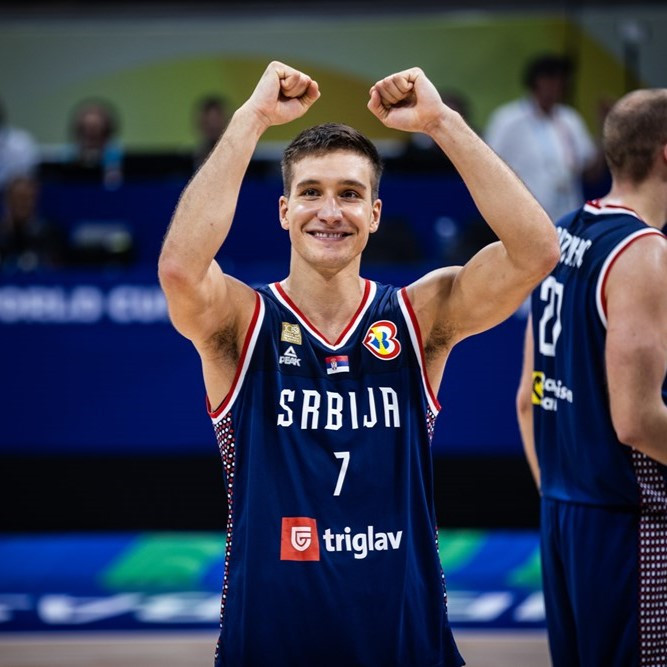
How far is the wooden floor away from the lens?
5281 mm

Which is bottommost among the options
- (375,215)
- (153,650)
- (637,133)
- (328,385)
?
(153,650)

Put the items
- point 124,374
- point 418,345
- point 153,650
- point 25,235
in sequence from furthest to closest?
point 25,235 < point 124,374 < point 153,650 < point 418,345

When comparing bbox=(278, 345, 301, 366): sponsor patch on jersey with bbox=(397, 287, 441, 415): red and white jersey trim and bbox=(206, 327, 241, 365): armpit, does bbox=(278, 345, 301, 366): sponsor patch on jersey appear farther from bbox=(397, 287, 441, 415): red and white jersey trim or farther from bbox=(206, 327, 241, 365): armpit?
bbox=(397, 287, 441, 415): red and white jersey trim

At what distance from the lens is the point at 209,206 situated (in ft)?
9.40

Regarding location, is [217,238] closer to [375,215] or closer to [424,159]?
[375,215]

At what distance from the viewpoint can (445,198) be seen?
767cm

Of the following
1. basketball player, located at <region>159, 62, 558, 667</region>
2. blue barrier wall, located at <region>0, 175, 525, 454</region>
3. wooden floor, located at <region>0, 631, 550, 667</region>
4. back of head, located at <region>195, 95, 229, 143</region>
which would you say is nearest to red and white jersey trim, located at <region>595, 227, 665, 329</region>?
basketball player, located at <region>159, 62, 558, 667</region>

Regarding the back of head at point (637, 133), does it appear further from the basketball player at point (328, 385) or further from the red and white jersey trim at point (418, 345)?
the red and white jersey trim at point (418, 345)

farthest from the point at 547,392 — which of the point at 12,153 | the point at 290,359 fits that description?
the point at 12,153

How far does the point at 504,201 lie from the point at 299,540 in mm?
1010

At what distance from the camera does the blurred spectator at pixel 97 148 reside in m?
8.34

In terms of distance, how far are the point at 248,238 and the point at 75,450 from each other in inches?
69.6

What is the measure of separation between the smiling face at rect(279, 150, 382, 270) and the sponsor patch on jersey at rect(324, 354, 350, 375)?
0.24m

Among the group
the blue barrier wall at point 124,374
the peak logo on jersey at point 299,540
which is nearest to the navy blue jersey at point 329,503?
the peak logo on jersey at point 299,540
